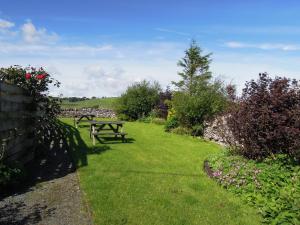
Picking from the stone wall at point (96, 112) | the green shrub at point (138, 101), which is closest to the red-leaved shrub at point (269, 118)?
the green shrub at point (138, 101)

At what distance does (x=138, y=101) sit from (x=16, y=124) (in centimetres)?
2030

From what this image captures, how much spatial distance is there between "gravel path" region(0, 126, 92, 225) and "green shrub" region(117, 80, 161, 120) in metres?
19.9

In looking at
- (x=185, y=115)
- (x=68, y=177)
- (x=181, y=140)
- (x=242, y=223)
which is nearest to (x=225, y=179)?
(x=242, y=223)

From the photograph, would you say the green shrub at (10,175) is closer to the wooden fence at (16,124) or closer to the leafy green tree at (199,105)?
the wooden fence at (16,124)

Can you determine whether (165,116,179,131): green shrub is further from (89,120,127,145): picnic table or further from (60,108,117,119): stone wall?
(60,108,117,119): stone wall

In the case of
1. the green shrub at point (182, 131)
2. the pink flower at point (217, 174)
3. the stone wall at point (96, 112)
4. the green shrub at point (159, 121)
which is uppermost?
the stone wall at point (96, 112)

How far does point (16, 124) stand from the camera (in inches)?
299

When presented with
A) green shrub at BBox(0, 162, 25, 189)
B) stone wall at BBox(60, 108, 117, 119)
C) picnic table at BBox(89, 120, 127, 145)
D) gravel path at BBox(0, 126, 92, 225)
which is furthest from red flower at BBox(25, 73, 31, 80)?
stone wall at BBox(60, 108, 117, 119)

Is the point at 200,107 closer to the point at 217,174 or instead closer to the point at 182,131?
the point at 182,131

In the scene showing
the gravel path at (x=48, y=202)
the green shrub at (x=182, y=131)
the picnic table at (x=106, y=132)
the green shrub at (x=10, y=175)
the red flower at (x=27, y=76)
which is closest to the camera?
the gravel path at (x=48, y=202)

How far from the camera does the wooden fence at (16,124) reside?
670 centimetres

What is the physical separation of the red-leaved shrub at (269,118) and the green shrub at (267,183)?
338mm

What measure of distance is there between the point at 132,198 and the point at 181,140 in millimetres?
9189

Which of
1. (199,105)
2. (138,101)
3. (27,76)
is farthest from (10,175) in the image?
(138,101)
